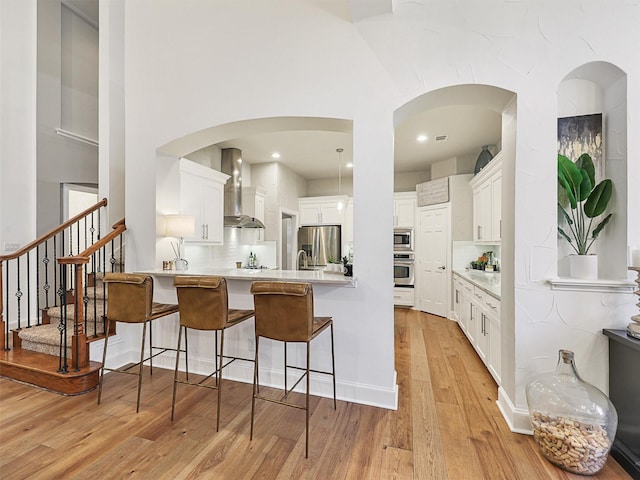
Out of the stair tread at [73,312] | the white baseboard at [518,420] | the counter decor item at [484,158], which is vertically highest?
the counter decor item at [484,158]

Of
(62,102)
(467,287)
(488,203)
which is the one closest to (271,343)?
(467,287)

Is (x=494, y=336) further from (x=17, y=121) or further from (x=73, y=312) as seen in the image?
(x=17, y=121)

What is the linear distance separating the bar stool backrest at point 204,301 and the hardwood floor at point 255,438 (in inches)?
28.2

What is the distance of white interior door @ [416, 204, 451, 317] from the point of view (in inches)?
203

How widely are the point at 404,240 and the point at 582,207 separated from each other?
3726 millimetres

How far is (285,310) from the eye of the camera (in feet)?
6.31

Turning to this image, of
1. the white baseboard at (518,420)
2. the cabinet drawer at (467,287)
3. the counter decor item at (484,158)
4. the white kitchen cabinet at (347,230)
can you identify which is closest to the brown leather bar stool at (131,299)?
the white baseboard at (518,420)

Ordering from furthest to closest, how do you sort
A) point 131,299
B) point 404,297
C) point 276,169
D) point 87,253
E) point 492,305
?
point 276,169 → point 404,297 → point 492,305 → point 87,253 → point 131,299

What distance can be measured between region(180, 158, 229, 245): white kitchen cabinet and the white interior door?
367 cm

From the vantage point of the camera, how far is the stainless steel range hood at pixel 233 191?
4.82m

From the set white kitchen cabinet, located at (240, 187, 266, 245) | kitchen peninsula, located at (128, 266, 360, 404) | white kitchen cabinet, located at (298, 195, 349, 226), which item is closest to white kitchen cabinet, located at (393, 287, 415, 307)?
white kitchen cabinet, located at (298, 195, 349, 226)

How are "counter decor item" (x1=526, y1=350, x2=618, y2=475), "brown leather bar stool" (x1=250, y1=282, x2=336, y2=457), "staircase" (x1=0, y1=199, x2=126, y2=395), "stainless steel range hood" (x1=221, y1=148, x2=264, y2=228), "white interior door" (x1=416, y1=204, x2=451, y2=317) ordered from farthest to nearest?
"white interior door" (x1=416, y1=204, x2=451, y2=317) < "stainless steel range hood" (x1=221, y1=148, x2=264, y2=228) < "staircase" (x1=0, y1=199, x2=126, y2=395) < "brown leather bar stool" (x1=250, y1=282, x2=336, y2=457) < "counter decor item" (x1=526, y1=350, x2=618, y2=475)

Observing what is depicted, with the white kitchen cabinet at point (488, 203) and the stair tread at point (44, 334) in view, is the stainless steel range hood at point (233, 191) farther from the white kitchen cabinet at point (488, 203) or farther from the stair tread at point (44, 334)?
the white kitchen cabinet at point (488, 203)

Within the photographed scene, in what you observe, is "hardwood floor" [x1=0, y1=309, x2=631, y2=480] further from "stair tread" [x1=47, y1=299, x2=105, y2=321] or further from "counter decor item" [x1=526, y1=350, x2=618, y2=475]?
"stair tread" [x1=47, y1=299, x2=105, y2=321]
